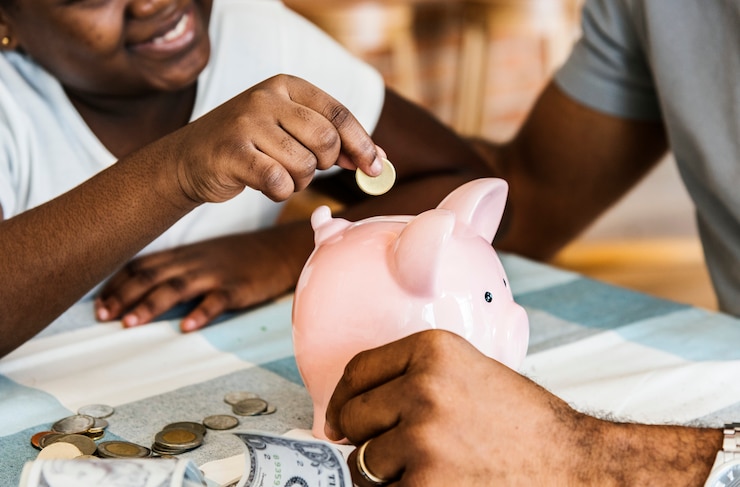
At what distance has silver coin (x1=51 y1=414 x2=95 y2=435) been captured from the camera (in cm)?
78

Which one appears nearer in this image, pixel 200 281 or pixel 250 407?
pixel 250 407

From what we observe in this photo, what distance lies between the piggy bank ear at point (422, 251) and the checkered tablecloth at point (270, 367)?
0.20 m

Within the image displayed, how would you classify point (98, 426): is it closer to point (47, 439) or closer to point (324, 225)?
point (47, 439)

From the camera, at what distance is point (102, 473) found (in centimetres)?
63

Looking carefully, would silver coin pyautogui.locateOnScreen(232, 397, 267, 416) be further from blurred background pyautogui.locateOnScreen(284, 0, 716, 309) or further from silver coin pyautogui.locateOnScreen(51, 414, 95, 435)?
blurred background pyautogui.locateOnScreen(284, 0, 716, 309)

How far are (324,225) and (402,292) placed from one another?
4.4 inches

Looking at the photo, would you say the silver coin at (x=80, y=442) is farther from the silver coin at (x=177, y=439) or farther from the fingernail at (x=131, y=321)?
the fingernail at (x=131, y=321)

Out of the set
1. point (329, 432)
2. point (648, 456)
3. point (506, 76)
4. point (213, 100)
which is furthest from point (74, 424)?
point (506, 76)

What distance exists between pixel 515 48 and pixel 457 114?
0.55 meters

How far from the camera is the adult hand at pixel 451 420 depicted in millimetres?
627

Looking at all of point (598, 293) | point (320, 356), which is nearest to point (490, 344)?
point (320, 356)

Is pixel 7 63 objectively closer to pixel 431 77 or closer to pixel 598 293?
pixel 598 293

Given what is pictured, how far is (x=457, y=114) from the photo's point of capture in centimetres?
351

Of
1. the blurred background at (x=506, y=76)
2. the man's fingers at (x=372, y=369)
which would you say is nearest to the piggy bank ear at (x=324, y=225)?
the man's fingers at (x=372, y=369)
